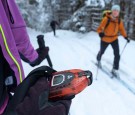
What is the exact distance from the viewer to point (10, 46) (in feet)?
5.36

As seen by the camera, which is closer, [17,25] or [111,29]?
[17,25]

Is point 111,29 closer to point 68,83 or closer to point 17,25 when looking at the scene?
point 17,25

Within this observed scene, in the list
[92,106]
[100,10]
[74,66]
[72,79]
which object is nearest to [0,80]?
[72,79]

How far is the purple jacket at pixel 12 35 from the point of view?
1.60 meters

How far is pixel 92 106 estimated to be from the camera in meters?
6.33

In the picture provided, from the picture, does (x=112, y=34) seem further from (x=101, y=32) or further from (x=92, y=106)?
(x=92, y=106)

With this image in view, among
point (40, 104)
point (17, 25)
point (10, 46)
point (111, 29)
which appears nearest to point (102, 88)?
point (111, 29)

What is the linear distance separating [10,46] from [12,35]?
0.07m

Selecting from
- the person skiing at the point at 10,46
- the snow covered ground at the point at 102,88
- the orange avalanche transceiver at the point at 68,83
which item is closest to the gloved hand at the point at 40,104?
the orange avalanche transceiver at the point at 68,83

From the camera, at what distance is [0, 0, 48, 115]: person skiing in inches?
62.5

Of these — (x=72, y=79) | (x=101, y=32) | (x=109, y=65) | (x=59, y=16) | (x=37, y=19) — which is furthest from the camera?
(x=37, y=19)

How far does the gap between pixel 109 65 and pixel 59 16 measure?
21357 millimetres

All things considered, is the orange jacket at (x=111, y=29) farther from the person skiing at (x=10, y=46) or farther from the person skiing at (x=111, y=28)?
the person skiing at (x=10, y=46)

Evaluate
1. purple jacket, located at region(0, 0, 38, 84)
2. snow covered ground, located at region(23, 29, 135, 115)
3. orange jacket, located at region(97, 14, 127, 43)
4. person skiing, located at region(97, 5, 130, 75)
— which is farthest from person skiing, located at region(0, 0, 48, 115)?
orange jacket, located at region(97, 14, 127, 43)
